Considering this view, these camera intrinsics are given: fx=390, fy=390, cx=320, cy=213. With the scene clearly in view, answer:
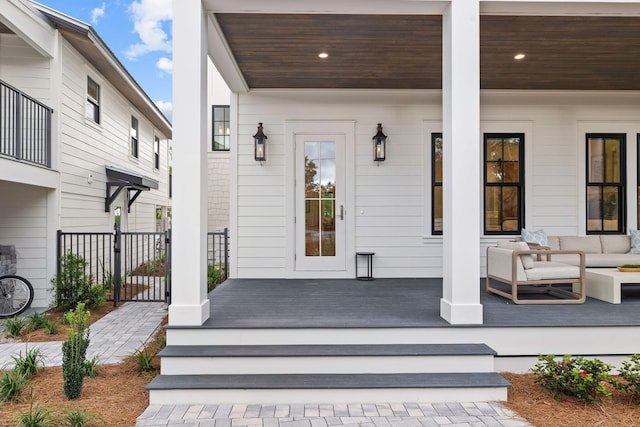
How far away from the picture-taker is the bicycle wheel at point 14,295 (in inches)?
206

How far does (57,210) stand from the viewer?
5840 mm

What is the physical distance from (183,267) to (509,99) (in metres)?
5.38

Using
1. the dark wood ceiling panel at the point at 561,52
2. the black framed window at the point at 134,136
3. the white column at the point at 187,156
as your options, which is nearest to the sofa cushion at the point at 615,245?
the dark wood ceiling panel at the point at 561,52

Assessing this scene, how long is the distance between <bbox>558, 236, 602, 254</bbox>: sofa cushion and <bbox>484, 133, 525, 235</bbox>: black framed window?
2.10ft

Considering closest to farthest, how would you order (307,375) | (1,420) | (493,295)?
(1,420)
(307,375)
(493,295)

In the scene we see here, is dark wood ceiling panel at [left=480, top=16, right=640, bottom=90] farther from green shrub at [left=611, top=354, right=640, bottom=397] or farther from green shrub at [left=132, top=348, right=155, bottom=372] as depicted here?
green shrub at [left=132, top=348, right=155, bottom=372]

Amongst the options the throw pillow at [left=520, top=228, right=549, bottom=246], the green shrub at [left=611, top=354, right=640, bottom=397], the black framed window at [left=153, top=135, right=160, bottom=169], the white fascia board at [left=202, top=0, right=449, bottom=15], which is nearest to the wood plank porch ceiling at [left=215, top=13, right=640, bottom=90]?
the white fascia board at [left=202, top=0, right=449, bottom=15]

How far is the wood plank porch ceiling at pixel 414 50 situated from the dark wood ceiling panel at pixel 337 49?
0.01 m

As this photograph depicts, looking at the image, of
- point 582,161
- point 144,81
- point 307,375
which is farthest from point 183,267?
point 144,81

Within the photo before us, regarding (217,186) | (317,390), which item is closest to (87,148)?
(217,186)

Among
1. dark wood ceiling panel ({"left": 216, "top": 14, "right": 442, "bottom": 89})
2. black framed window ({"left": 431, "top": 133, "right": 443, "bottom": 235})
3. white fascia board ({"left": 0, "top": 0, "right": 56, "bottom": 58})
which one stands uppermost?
white fascia board ({"left": 0, "top": 0, "right": 56, "bottom": 58})

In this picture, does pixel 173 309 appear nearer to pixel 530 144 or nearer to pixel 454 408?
pixel 454 408

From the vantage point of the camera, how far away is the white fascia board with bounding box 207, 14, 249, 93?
3.91 meters

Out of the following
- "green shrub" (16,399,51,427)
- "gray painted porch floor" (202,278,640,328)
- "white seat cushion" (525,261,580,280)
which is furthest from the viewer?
"white seat cushion" (525,261,580,280)
